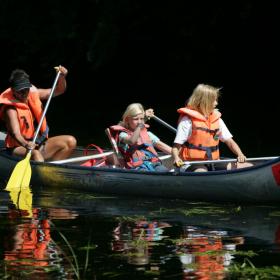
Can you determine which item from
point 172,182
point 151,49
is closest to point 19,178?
point 172,182

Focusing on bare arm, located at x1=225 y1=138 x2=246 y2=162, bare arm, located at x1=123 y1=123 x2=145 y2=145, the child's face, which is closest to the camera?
bare arm, located at x1=225 y1=138 x2=246 y2=162

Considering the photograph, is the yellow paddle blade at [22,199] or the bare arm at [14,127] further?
the bare arm at [14,127]

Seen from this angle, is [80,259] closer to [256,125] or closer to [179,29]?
[256,125]

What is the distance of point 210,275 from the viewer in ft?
20.4

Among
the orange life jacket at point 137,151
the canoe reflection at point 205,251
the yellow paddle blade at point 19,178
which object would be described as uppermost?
the orange life jacket at point 137,151

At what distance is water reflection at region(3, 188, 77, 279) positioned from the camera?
20.8 ft

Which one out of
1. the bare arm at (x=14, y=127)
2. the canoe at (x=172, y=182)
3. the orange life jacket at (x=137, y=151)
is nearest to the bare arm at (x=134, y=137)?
the orange life jacket at (x=137, y=151)

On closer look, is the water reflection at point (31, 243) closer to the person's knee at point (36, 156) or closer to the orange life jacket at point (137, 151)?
the orange life jacket at point (137, 151)

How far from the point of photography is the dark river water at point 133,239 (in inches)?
249

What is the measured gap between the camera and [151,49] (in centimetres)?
2197

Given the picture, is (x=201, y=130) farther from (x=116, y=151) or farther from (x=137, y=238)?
(x=137, y=238)

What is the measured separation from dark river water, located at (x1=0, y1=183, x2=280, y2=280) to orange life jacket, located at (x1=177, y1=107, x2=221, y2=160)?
46cm

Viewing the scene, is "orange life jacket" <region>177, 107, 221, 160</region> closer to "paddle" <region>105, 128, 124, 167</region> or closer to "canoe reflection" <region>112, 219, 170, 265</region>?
"paddle" <region>105, 128, 124, 167</region>

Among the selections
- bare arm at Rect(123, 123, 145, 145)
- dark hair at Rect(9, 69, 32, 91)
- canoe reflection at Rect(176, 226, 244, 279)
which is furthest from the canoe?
canoe reflection at Rect(176, 226, 244, 279)
